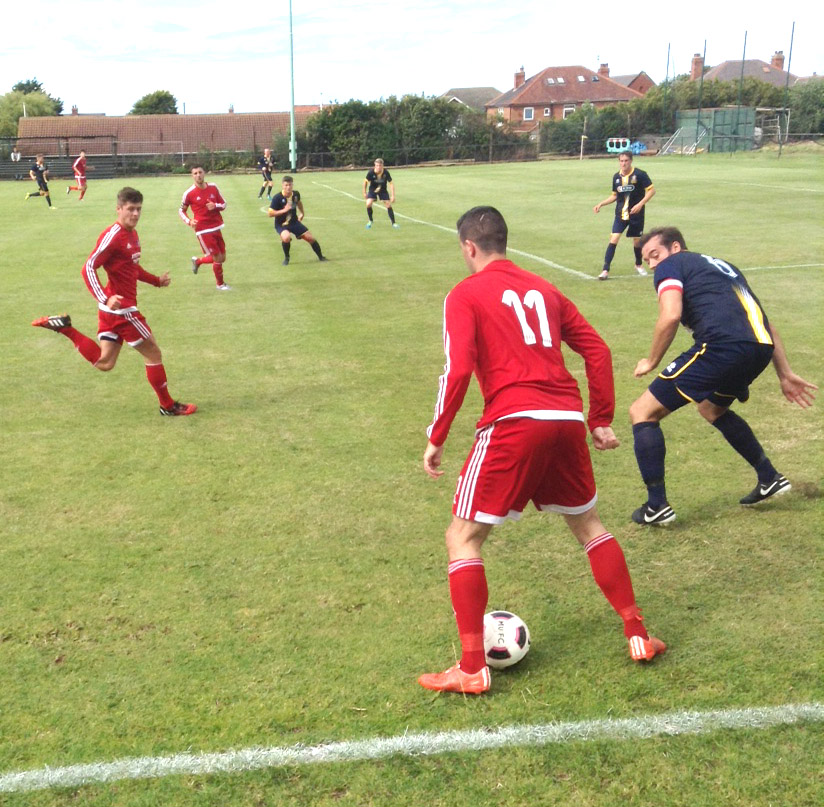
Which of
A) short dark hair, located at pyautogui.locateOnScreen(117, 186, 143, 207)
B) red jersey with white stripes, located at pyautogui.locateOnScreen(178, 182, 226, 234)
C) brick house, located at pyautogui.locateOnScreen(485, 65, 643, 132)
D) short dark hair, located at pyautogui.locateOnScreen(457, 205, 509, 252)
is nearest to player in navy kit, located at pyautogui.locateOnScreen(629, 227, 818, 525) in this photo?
short dark hair, located at pyautogui.locateOnScreen(457, 205, 509, 252)

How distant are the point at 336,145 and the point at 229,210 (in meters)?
38.9

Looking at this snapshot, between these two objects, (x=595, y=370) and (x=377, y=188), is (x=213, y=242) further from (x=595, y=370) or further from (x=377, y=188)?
(x=595, y=370)

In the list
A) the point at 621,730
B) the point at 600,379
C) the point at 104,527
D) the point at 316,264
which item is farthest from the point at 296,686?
the point at 316,264

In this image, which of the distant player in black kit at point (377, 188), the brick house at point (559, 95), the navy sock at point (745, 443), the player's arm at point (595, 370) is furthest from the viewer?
the brick house at point (559, 95)

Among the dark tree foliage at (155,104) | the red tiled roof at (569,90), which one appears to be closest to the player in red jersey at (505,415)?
the red tiled roof at (569,90)

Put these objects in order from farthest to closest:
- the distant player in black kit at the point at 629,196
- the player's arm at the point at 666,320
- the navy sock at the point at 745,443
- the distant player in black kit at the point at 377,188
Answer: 1. the distant player in black kit at the point at 377,188
2. the distant player in black kit at the point at 629,196
3. the navy sock at the point at 745,443
4. the player's arm at the point at 666,320

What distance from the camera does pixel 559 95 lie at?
104 m

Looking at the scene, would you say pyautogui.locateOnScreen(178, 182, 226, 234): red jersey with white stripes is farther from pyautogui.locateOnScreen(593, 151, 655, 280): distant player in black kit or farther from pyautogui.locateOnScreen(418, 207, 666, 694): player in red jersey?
pyautogui.locateOnScreen(418, 207, 666, 694): player in red jersey

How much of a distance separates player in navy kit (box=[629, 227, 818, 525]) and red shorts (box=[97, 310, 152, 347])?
16.0 feet

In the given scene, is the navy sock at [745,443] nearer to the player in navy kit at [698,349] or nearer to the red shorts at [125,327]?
the player in navy kit at [698,349]

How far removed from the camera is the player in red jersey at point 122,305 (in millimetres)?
8148

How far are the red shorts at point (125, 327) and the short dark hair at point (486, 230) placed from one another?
5.04 metres

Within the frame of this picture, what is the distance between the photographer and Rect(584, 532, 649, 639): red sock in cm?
414

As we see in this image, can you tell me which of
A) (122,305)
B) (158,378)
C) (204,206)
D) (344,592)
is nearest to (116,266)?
(122,305)
